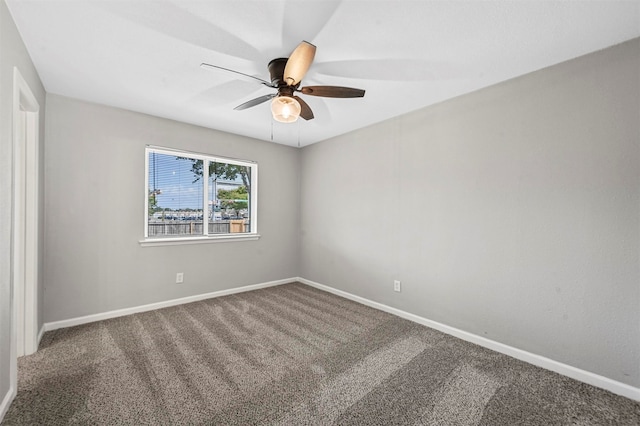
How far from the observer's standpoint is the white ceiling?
163cm

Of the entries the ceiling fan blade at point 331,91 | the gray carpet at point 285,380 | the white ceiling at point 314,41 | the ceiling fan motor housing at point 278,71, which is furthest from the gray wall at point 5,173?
the ceiling fan blade at point 331,91

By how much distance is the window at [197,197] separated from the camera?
3500 mm

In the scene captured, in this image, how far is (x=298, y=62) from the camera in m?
1.78

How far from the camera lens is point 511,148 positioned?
7.94ft

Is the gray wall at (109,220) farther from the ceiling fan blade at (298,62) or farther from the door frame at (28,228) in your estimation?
the ceiling fan blade at (298,62)

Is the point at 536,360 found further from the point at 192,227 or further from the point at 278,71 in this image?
the point at 192,227

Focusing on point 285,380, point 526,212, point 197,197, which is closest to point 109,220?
point 197,197

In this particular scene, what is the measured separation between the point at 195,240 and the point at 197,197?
620mm

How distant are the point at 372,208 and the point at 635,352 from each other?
2.50 m

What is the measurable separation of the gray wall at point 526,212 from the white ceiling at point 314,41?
1.01ft

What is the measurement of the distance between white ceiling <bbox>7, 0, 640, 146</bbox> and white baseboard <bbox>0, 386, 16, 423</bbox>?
2.34 m

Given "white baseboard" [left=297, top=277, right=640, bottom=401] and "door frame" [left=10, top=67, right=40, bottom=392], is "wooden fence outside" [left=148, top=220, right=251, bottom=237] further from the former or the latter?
"white baseboard" [left=297, top=277, right=640, bottom=401]

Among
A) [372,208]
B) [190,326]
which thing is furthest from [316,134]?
[190,326]

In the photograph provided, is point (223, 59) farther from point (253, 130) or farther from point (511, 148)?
point (511, 148)
